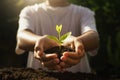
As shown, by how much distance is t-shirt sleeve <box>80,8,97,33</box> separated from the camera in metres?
2.11

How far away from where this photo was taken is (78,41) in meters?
1.67

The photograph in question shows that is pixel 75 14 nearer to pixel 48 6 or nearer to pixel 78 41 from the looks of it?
pixel 48 6

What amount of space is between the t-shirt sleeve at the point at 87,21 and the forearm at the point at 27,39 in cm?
35

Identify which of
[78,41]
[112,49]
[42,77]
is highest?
[112,49]

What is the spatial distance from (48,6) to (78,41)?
0.78 meters

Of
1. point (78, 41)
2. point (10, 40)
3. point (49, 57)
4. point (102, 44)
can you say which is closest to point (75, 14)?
point (78, 41)

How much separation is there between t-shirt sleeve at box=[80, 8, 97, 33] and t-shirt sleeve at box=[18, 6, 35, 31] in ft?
1.08

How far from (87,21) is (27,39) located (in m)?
0.50

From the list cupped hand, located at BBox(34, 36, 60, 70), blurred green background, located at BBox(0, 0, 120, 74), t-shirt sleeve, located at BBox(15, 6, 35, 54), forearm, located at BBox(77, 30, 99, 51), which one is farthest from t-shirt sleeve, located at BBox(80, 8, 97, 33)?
blurred green background, located at BBox(0, 0, 120, 74)

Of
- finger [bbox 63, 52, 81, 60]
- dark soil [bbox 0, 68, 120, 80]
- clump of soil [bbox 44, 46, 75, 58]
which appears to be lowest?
dark soil [bbox 0, 68, 120, 80]

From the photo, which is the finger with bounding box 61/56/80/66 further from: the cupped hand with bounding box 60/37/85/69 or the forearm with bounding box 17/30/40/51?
the forearm with bounding box 17/30/40/51

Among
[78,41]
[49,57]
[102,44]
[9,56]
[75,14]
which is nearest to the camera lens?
[49,57]

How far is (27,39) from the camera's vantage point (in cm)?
190

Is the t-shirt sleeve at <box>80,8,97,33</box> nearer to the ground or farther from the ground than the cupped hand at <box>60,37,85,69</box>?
farther from the ground
